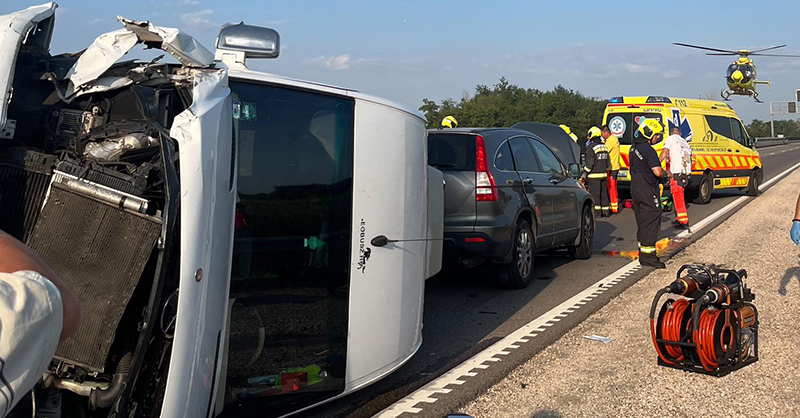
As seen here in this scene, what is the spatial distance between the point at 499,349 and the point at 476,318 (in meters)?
1.16

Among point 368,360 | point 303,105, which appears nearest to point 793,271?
point 368,360

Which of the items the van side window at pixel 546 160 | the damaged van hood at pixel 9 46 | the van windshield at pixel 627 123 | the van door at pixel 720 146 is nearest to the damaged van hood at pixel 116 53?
the damaged van hood at pixel 9 46

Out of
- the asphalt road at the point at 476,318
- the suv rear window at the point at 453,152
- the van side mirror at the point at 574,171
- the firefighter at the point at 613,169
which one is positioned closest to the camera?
the asphalt road at the point at 476,318

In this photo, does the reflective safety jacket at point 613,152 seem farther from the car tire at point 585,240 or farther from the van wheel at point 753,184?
the car tire at point 585,240

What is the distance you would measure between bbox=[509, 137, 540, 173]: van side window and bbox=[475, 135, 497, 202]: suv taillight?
70 cm

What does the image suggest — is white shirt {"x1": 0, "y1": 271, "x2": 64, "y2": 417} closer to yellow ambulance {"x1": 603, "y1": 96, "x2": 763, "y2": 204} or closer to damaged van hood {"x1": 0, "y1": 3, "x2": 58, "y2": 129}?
damaged van hood {"x1": 0, "y1": 3, "x2": 58, "y2": 129}

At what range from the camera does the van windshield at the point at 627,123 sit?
18141mm

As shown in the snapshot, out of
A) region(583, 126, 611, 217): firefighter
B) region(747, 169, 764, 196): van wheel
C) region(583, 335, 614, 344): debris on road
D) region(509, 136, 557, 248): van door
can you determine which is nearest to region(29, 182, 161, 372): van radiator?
region(583, 335, 614, 344): debris on road

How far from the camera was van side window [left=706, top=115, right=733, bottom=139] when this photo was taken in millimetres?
19047

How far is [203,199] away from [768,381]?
4.01 metres

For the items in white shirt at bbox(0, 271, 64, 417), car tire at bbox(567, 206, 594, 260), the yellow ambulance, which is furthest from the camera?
the yellow ambulance

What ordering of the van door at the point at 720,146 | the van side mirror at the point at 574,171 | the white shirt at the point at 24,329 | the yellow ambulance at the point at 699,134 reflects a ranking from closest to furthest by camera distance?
the white shirt at the point at 24,329 < the van side mirror at the point at 574,171 < the yellow ambulance at the point at 699,134 < the van door at the point at 720,146

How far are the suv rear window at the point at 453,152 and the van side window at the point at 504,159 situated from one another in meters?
0.30

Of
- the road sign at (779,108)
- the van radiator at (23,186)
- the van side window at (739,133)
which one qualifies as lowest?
the van radiator at (23,186)
